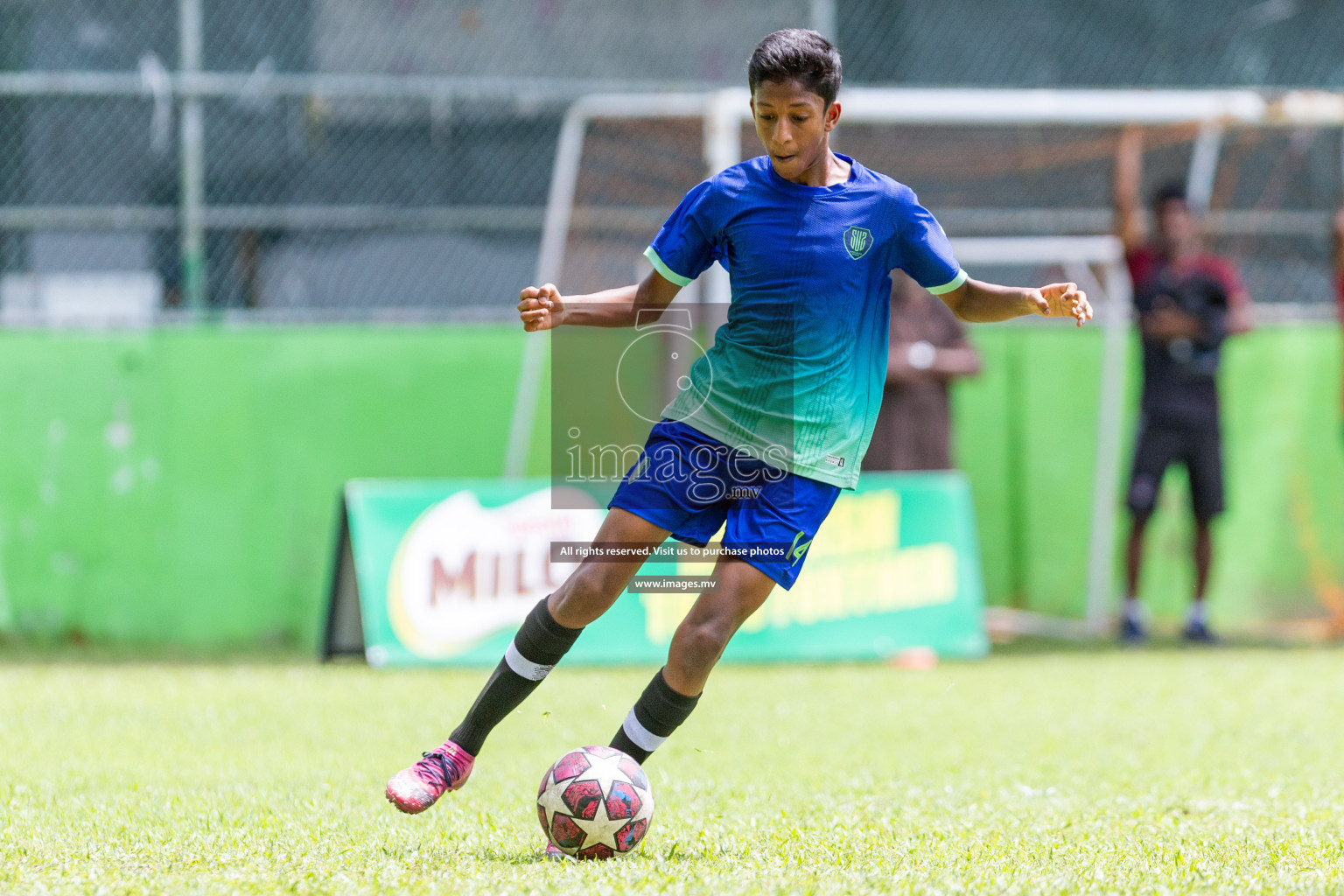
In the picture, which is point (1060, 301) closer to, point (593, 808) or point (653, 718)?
point (653, 718)

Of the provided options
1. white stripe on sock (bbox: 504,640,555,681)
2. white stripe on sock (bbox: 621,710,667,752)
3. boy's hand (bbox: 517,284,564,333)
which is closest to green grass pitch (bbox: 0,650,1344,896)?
white stripe on sock (bbox: 621,710,667,752)

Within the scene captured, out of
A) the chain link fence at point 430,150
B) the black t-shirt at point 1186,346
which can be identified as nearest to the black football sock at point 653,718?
the chain link fence at point 430,150

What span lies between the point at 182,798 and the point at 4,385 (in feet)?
17.3

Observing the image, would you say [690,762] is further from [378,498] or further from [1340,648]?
[1340,648]

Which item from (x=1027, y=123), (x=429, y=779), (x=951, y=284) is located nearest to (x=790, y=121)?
(x=951, y=284)

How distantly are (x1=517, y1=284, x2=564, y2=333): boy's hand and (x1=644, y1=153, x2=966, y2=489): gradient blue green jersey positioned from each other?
318 millimetres

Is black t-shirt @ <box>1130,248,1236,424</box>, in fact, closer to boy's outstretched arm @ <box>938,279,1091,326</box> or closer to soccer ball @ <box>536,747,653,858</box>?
boy's outstretched arm @ <box>938,279,1091,326</box>

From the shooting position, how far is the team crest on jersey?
393 centimetres

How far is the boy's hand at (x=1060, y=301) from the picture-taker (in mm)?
3906

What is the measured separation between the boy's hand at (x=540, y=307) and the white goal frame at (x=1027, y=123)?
15.2ft

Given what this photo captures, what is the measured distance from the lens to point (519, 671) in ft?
13.2

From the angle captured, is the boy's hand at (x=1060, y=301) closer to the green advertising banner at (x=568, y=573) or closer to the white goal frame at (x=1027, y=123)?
the green advertising banner at (x=568, y=573)

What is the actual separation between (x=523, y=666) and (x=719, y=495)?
70cm

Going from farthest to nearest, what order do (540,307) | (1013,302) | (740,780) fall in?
(740,780) < (1013,302) < (540,307)
